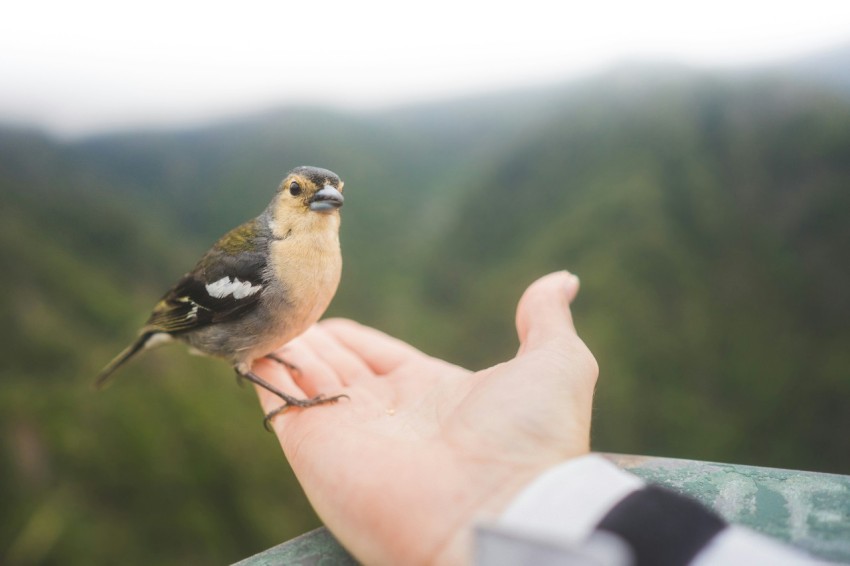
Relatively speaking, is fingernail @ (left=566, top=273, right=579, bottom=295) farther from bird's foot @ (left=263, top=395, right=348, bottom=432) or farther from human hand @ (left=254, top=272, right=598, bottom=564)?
bird's foot @ (left=263, top=395, right=348, bottom=432)

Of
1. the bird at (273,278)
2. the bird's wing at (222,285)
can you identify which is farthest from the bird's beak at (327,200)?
the bird's wing at (222,285)

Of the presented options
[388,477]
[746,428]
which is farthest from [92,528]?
[746,428]

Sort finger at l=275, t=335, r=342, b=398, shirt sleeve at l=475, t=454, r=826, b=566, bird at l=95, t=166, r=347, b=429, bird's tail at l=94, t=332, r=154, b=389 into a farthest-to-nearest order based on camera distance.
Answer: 1. bird's tail at l=94, t=332, r=154, b=389
2. finger at l=275, t=335, r=342, b=398
3. bird at l=95, t=166, r=347, b=429
4. shirt sleeve at l=475, t=454, r=826, b=566

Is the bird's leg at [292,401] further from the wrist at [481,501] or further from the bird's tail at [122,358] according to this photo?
the wrist at [481,501]

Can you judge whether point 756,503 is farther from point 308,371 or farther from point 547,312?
point 308,371

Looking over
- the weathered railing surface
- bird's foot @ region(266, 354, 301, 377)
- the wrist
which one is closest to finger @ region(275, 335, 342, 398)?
bird's foot @ region(266, 354, 301, 377)

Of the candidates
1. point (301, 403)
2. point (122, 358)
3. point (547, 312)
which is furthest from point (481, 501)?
point (122, 358)

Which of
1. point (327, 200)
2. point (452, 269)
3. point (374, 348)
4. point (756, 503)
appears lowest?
point (452, 269)
